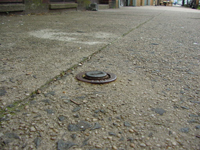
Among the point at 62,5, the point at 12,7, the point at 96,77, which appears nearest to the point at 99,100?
the point at 96,77

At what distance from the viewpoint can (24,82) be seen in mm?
1552

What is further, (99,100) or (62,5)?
(62,5)

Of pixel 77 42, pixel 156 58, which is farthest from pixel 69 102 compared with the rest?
pixel 77 42

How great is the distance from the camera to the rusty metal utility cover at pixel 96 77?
1.59 metres

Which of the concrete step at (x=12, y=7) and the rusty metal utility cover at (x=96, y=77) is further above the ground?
the concrete step at (x=12, y=7)

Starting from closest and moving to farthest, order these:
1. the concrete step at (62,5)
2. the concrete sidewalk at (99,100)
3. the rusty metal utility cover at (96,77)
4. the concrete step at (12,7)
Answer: the concrete sidewalk at (99,100), the rusty metal utility cover at (96,77), the concrete step at (12,7), the concrete step at (62,5)

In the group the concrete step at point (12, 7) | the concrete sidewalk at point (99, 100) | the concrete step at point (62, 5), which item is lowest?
the concrete sidewalk at point (99, 100)

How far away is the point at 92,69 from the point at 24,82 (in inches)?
22.9

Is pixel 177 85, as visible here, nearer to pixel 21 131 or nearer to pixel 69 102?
pixel 69 102

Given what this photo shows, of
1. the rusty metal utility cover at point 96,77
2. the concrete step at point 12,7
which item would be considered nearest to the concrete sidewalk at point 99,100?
the rusty metal utility cover at point 96,77

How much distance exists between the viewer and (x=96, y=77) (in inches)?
63.6

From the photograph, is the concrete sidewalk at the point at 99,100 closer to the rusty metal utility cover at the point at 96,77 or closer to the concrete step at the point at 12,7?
the rusty metal utility cover at the point at 96,77

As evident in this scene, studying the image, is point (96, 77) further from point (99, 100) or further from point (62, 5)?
point (62, 5)

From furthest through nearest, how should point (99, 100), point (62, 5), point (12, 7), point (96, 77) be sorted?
point (62, 5), point (12, 7), point (96, 77), point (99, 100)
